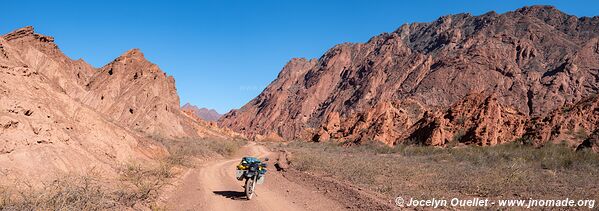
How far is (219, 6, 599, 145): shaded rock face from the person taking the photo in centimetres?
9606

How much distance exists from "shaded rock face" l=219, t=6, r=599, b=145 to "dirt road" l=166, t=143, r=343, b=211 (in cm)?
4363

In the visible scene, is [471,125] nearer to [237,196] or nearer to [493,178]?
[493,178]

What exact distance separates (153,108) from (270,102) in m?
102

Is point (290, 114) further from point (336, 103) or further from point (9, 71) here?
point (9, 71)

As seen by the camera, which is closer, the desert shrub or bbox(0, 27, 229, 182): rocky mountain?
the desert shrub

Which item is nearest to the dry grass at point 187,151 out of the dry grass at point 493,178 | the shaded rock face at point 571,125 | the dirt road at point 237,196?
the dirt road at point 237,196

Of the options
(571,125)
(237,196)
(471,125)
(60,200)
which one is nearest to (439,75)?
(471,125)

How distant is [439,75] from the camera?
352ft

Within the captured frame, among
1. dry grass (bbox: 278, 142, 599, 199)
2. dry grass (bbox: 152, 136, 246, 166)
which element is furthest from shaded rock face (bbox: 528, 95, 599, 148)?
dry grass (bbox: 152, 136, 246, 166)

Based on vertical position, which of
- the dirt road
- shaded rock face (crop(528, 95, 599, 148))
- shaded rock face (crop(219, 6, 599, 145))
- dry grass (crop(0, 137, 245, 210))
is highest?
shaded rock face (crop(219, 6, 599, 145))

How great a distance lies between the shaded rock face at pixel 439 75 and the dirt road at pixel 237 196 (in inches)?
1718

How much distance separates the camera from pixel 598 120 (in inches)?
1281

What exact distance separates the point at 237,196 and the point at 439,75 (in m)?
103

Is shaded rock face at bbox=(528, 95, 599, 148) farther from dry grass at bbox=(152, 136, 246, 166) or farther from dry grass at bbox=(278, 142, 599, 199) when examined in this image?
dry grass at bbox=(152, 136, 246, 166)
